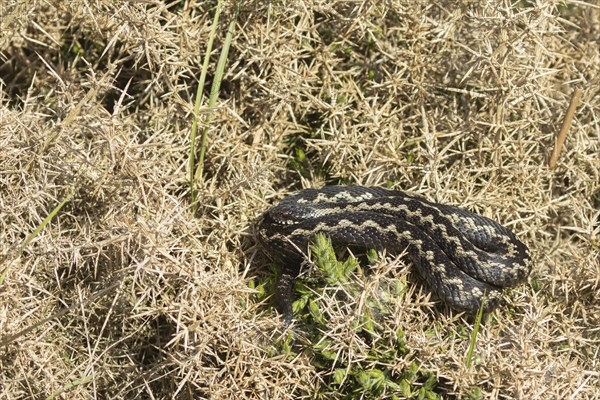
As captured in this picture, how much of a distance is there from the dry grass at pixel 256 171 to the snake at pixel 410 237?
141mm

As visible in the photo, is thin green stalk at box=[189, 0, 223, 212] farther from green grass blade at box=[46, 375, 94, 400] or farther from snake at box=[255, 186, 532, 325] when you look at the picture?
green grass blade at box=[46, 375, 94, 400]

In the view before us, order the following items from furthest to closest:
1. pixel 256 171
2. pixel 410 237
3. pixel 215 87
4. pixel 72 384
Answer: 1. pixel 215 87
2. pixel 256 171
3. pixel 410 237
4. pixel 72 384

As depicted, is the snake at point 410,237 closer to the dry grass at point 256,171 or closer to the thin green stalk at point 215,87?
the dry grass at point 256,171

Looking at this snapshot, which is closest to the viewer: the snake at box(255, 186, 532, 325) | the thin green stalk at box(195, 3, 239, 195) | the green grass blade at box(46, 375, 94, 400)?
the green grass blade at box(46, 375, 94, 400)

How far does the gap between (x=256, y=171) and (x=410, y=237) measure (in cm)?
110

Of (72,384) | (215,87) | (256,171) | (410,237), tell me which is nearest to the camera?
(72,384)

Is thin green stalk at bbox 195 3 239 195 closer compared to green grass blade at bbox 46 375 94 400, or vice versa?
green grass blade at bbox 46 375 94 400

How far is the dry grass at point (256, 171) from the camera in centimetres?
439

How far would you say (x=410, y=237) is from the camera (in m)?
5.00

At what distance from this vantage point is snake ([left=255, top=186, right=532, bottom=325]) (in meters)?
4.77

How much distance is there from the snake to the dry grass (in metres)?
0.14

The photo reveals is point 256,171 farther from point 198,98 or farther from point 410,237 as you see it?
point 410,237

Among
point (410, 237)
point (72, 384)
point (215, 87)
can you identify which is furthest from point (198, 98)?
point (72, 384)

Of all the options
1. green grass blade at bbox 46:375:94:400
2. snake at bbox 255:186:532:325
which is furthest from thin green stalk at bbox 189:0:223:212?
green grass blade at bbox 46:375:94:400
